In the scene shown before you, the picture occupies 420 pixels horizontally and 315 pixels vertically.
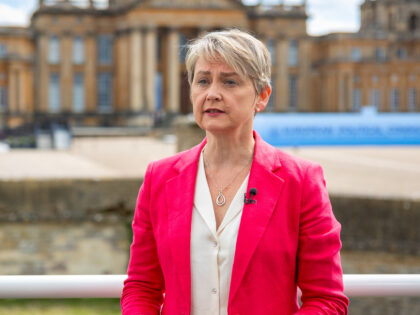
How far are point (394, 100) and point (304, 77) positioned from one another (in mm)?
9418

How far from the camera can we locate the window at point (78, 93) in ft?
170

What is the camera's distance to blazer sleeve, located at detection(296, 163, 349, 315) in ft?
7.80

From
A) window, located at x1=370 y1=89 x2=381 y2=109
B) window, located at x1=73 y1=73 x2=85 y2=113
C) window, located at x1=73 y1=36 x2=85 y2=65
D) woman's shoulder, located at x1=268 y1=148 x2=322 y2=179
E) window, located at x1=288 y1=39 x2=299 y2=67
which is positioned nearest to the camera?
woman's shoulder, located at x1=268 y1=148 x2=322 y2=179

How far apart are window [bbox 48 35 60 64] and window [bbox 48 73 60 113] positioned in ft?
4.02

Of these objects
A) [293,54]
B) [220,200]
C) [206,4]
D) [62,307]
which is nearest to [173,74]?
[206,4]

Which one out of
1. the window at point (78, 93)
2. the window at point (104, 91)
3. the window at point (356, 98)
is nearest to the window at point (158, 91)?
the window at point (104, 91)

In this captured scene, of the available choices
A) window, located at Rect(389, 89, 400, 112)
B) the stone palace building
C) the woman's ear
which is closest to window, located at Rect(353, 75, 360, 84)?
the stone palace building

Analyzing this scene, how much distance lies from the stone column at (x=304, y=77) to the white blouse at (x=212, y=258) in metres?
52.7

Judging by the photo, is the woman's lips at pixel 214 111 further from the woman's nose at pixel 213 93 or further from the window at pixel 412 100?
the window at pixel 412 100

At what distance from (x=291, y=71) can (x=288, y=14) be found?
516 centimetres

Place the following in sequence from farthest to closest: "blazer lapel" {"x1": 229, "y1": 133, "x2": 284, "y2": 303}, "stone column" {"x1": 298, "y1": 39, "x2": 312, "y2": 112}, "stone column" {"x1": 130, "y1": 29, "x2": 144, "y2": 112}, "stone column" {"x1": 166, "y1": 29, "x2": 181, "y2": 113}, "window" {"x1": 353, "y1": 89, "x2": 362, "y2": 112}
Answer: "window" {"x1": 353, "y1": 89, "x2": 362, "y2": 112} → "stone column" {"x1": 298, "y1": 39, "x2": 312, "y2": 112} → "stone column" {"x1": 166, "y1": 29, "x2": 181, "y2": 113} → "stone column" {"x1": 130, "y1": 29, "x2": 144, "y2": 112} → "blazer lapel" {"x1": 229, "y1": 133, "x2": 284, "y2": 303}

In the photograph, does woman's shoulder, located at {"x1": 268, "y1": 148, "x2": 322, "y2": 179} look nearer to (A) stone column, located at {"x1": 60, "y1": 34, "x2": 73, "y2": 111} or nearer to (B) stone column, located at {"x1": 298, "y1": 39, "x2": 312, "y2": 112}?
(A) stone column, located at {"x1": 60, "y1": 34, "x2": 73, "y2": 111}

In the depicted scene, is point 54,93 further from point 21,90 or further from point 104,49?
point 104,49

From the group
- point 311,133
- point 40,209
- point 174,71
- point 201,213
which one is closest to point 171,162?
point 201,213
